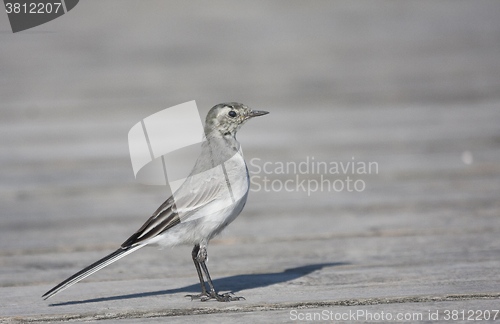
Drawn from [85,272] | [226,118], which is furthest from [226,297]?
[226,118]

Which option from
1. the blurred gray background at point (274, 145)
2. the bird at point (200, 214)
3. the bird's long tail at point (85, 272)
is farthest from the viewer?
the blurred gray background at point (274, 145)

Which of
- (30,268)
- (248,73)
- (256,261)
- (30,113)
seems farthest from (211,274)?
(248,73)

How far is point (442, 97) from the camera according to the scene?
28.6ft

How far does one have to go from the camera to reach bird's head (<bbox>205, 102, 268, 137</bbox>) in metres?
4.34

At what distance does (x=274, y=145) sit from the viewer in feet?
24.1


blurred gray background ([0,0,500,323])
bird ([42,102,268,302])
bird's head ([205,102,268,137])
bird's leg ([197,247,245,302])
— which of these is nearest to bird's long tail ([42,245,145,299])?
bird ([42,102,268,302])

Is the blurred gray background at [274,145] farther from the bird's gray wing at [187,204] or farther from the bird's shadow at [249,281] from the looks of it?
the bird's gray wing at [187,204]

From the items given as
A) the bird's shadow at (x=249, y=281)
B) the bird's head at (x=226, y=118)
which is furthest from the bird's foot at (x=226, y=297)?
the bird's head at (x=226, y=118)

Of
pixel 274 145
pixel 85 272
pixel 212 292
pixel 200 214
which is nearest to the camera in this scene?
pixel 85 272

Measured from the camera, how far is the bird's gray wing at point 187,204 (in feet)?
11.7

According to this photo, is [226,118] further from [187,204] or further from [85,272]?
[85,272]

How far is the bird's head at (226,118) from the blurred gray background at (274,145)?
0.77 metres

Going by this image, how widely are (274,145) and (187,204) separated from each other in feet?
12.2

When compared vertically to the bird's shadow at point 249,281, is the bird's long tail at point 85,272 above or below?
above
